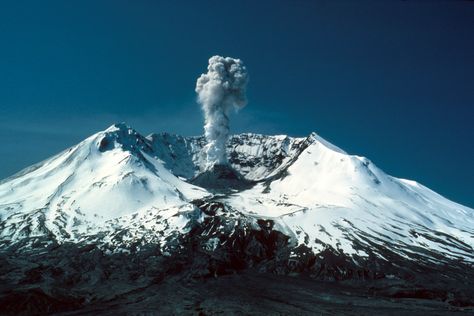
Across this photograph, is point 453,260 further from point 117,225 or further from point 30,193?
point 30,193

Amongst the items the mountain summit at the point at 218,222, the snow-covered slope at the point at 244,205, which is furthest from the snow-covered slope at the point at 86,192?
the mountain summit at the point at 218,222

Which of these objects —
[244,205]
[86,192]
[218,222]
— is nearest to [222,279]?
[218,222]

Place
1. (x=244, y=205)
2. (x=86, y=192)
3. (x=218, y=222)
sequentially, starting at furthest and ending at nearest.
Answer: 1. (x=86, y=192)
2. (x=244, y=205)
3. (x=218, y=222)

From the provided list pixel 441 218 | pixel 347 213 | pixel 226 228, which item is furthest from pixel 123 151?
pixel 441 218

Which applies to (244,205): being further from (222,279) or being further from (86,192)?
(86,192)

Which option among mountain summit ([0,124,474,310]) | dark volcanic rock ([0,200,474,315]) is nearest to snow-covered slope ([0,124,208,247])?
mountain summit ([0,124,474,310])
